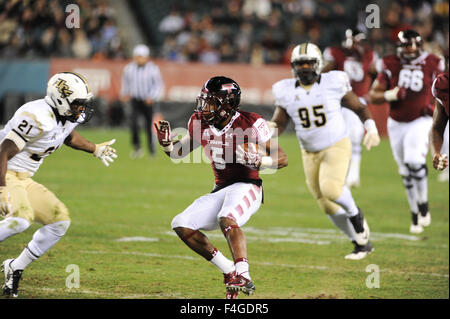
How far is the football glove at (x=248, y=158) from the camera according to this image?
4.64 meters

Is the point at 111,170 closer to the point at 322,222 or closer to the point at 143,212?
the point at 143,212

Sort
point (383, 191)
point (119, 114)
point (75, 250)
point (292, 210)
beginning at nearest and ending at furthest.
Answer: point (75, 250), point (292, 210), point (383, 191), point (119, 114)

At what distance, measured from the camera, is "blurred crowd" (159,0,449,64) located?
59.0ft

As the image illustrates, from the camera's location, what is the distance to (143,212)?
8.56m

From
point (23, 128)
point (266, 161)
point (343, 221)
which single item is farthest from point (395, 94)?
point (23, 128)

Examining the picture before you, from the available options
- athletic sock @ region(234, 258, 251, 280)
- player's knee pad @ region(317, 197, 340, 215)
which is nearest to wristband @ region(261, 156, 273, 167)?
athletic sock @ region(234, 258, 251, 280)

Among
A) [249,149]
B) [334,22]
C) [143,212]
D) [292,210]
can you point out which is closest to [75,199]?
[143,212]

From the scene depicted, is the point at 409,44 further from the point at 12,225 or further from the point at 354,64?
the point at 12,225

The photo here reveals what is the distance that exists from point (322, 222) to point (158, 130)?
4009 mm

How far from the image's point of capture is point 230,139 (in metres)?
4.98

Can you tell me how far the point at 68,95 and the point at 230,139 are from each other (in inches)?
42.2

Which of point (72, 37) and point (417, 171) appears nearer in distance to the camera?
point (417, 171)

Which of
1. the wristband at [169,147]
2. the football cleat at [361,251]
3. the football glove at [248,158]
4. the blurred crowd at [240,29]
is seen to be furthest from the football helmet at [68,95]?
the blurred crowd at [240,29]

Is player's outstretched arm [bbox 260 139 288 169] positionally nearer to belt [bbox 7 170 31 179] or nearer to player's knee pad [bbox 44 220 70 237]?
player's knee pad [bbox 44 220 70 237]
